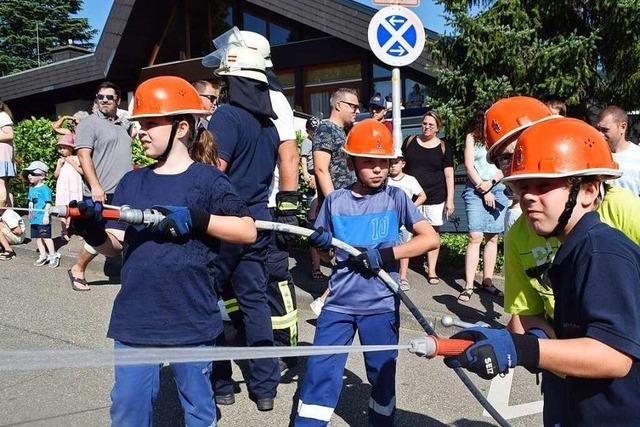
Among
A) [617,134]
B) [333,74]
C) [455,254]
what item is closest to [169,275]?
[617,134]

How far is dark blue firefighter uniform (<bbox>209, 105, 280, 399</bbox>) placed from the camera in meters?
3.91

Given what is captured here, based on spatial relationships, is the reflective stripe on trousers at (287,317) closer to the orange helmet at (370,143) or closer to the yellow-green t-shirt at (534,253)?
the orange helmet at (370,143)

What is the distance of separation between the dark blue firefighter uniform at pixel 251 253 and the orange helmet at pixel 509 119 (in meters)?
1.59

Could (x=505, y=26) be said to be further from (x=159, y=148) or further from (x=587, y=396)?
(x=587, y=396)

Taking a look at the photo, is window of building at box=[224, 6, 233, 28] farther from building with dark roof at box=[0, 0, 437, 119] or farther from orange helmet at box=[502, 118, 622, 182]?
orange helmet at box=[502, 118, 622, 182]

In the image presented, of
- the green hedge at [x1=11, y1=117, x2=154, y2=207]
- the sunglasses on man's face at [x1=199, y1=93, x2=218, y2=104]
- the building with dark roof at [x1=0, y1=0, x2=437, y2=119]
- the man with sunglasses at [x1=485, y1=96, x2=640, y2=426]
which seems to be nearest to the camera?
the man with sunglasses at [x1=485, y1=96, x2=640, y2=426]

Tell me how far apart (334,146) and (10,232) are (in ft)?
18.8

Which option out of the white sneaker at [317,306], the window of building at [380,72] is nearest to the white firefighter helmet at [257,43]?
the white sneaker at [317,306]

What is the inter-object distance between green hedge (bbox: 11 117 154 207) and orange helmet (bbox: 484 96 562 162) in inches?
415

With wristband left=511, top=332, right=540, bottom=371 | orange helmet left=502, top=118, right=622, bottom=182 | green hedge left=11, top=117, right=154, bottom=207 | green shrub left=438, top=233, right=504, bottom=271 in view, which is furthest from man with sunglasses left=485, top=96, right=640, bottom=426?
green hedge left=11, top=117, right=154, bottom=207

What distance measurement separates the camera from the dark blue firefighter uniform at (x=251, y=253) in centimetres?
391

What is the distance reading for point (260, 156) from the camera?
4074mm

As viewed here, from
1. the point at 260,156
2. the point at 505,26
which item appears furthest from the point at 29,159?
the point at 260,156

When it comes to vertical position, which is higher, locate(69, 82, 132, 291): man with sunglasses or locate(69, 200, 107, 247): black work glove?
locate(69, 82, 132, 291): man with sunglasses
